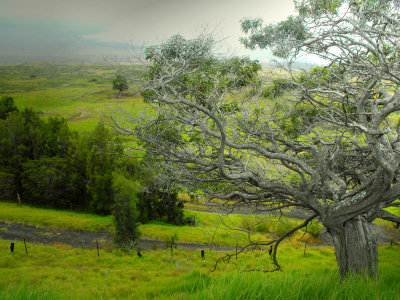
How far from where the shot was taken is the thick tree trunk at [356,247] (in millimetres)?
4285

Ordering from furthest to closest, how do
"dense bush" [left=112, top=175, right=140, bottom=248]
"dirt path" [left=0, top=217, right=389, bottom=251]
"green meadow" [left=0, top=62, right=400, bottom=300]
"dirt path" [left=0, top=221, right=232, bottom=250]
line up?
"dirt path" [left=0, top=221, right=232, bottom=250] → "dirt path" [left=0, top=217, right=389, bottom=251] → "dense bush" [left=112, top=175, right=140, bottom=248] → "green meadow" [left=0, top=62, right=400, bottom=300]

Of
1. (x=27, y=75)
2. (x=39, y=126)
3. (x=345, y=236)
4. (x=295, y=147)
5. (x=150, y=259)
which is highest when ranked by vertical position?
(x=27, y=75)

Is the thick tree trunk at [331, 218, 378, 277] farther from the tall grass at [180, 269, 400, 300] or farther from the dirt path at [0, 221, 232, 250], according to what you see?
the dirt path at [0, 221, 232, 250]

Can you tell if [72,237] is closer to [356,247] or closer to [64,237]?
[64,237]

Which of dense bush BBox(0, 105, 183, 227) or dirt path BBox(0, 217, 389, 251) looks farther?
dense bush BBox(0, 105, 183, 227)

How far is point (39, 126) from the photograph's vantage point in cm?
3316

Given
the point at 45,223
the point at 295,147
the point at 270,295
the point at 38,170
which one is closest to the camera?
the point at 270,295

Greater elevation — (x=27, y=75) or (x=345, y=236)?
(x=27, y=75)

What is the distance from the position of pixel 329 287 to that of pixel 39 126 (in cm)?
3737

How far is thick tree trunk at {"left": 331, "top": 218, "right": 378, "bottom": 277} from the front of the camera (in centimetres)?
429

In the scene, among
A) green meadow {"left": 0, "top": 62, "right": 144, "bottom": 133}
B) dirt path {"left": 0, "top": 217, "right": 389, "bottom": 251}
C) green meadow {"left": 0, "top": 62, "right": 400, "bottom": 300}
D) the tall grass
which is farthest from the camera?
green meadow {"left": 0, "top": 62, "right": 144, "bottom": 133}

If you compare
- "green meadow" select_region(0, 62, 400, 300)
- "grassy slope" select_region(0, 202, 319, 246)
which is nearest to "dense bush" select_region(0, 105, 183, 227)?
"grassy slope" select_region(0, 202, 319, 246)

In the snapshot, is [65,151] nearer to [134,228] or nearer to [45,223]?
[45,223]

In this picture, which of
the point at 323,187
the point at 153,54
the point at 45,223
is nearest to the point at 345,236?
the point at 323,187
